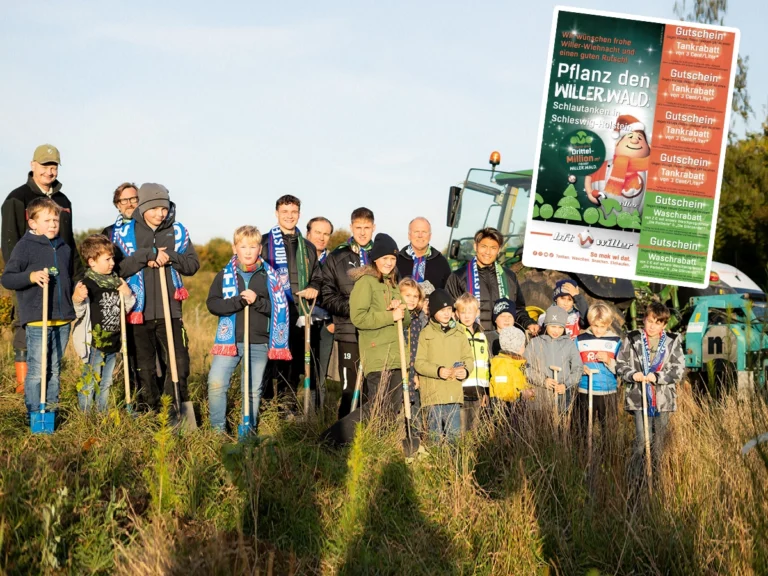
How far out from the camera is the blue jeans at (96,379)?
6.73 m

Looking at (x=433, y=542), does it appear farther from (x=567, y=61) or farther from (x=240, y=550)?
(x=567, y=61)

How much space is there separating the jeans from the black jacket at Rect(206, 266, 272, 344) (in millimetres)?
2812

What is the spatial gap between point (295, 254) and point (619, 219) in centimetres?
273

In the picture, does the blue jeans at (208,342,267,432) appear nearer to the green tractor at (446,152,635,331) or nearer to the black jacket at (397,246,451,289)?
the black jacket at (397,246,451,289)

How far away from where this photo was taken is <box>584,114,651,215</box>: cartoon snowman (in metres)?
7.94

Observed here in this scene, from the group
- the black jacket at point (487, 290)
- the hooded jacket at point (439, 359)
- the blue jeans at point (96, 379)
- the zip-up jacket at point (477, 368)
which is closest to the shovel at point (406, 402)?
the hooded jacket at point (439, 359)

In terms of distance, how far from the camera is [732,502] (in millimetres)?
5180

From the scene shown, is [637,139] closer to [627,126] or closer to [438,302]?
[627,126]

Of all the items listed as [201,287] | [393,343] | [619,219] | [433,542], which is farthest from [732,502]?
[201,287]

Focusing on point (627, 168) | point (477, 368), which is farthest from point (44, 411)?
point (627, 168)

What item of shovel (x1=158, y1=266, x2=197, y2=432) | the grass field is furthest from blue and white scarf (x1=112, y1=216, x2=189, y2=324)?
the grass field

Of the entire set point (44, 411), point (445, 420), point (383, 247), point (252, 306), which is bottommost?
point (44, 411)

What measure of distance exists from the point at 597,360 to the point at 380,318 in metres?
1.59

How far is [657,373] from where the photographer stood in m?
6.50
